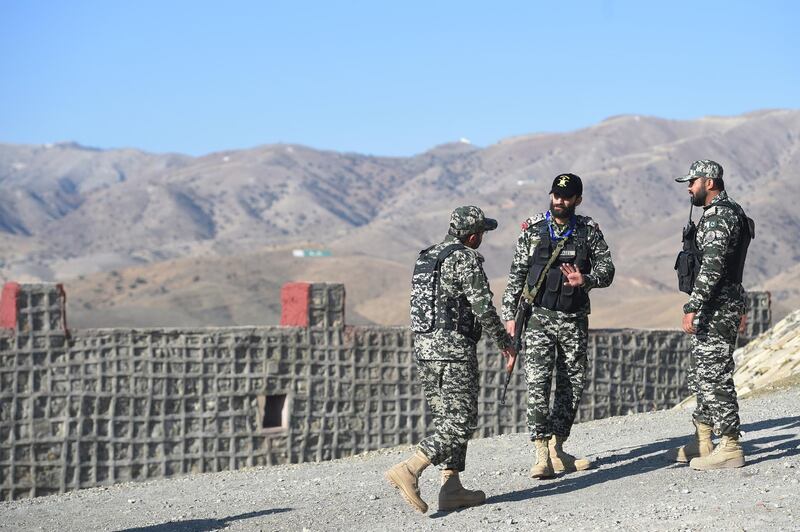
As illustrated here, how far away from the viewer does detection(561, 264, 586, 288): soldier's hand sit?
6.91 metres

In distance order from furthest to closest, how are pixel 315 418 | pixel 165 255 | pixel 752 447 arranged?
pixel 165 255 < pixel 315 418 < pixel 752 447

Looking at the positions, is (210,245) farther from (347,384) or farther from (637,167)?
(347,384)

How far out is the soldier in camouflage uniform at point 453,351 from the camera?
6508 millimetres

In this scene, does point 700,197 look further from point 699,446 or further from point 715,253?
point 699,446

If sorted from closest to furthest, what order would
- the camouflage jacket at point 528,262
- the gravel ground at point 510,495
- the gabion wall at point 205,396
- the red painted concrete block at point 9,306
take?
the gravel ground at point 510,495 < the camouflage jacket at point 528,262 < the gabion wall at point 205,396 < the red painted concrete block at point 9,306

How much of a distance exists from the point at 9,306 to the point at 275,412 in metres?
2.86

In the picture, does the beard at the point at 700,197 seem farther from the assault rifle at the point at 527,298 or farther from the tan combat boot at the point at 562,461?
the tan combat boot at the point at 562,461

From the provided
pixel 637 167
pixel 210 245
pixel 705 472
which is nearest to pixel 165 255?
pixel 210 245

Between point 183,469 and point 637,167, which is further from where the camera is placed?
point 637,167

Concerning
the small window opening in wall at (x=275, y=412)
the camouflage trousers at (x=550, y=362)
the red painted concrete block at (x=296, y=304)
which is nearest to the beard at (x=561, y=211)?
the camouflage trousers at (x=550, y=362)

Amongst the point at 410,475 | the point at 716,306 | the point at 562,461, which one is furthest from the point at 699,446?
the point at 410,475

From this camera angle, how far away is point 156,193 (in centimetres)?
11825

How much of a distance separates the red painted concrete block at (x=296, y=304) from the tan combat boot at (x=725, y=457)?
5912mm

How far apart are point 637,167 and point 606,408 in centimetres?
10062
